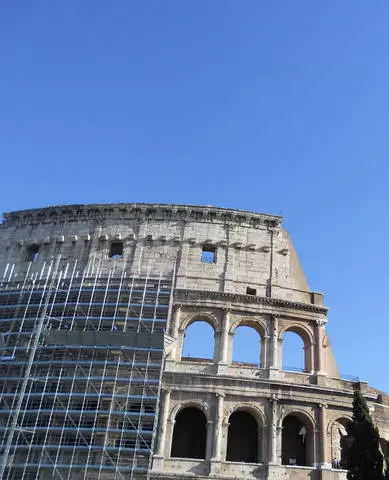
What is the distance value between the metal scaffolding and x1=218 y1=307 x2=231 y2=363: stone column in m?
2.67

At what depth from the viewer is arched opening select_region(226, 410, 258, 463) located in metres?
23.1


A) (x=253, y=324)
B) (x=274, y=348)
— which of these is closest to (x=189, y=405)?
(x=274, y=348)

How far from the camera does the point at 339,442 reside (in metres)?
24.6

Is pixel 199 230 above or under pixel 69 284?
above

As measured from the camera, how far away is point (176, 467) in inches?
835

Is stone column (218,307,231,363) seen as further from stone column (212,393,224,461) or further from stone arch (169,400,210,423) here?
stone arch (169,400,210,423)

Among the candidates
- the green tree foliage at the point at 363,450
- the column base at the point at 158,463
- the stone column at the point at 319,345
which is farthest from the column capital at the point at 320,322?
the column base at the point at 158,463

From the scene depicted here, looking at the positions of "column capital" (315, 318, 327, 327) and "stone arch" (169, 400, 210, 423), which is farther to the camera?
"column capital" (315, 318, 327, 327)

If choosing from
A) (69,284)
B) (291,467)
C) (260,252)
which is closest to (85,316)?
(69,284)

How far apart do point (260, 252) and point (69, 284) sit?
933 centimetres

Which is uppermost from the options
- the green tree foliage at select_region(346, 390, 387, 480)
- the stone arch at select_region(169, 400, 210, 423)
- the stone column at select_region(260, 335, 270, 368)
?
the stone column at select_region(260, 335, 270, 368)

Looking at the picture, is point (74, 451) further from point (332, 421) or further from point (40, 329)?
point (332, 421)

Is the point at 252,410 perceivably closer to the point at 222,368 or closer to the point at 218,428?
the point at 218,428

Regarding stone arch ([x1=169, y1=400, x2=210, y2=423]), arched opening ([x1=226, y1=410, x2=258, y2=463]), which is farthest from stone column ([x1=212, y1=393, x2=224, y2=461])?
arched opening ([x1=226, y1=410, x2=258, y2=463])
